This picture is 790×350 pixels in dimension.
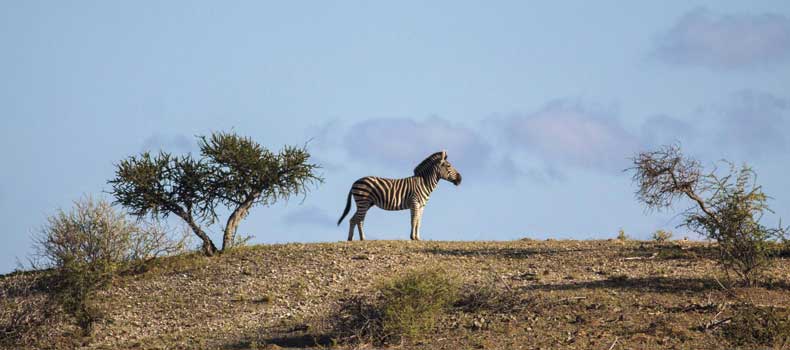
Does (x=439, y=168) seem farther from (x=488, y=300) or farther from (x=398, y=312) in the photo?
(x=398, y=312)

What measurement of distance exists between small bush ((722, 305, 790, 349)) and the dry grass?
0.31 meters

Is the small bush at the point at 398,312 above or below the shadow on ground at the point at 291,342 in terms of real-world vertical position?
above

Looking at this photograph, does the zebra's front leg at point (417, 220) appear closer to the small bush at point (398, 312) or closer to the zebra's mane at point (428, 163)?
the zebra's mane at point (428, 163)

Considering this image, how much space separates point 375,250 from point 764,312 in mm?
12857

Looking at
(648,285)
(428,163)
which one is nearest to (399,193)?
(428,163)

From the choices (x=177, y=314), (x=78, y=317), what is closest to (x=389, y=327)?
(x=177, y=314)

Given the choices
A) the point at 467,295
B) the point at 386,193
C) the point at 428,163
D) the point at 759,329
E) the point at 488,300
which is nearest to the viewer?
the point at 759,329

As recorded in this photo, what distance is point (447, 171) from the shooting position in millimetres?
39688

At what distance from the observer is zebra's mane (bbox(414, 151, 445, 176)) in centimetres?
3962

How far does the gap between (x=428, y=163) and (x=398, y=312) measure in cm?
1505

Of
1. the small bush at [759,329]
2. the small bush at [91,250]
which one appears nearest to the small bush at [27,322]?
the small bush at [91,250]

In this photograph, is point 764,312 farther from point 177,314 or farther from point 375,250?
point 177,314

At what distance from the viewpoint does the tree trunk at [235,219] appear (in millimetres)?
36469

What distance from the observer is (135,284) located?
3319 cm
